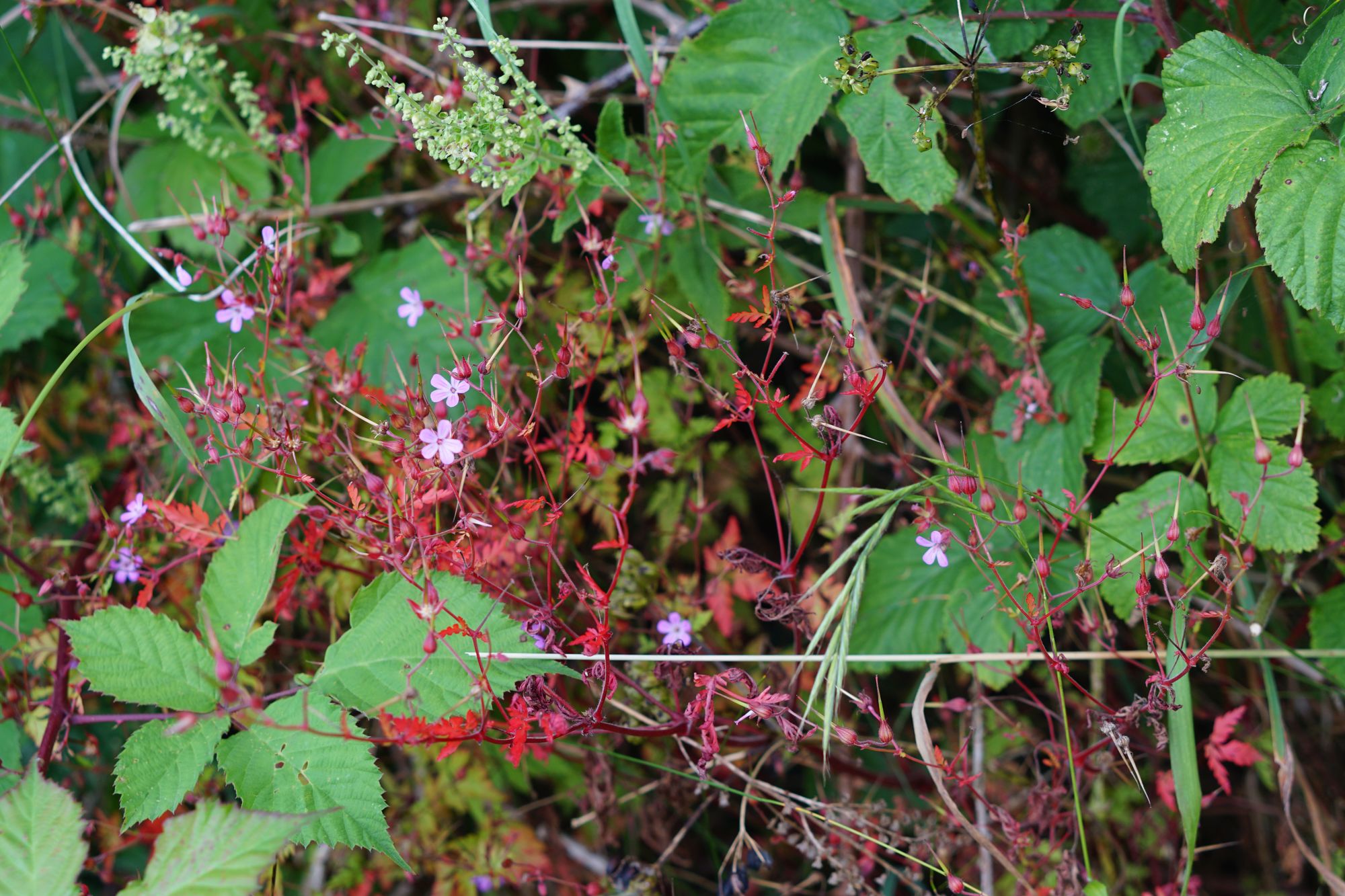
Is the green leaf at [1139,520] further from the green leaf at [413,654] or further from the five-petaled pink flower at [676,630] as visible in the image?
the green leaf at [413,654]

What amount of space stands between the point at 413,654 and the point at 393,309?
1006 mm

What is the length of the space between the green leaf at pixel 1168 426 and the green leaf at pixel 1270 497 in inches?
2.4

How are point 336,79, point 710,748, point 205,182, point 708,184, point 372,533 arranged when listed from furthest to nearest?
1. point 336,79
2. point 205,182
3. point 708,184
4. point 372,533
5. point 710,748

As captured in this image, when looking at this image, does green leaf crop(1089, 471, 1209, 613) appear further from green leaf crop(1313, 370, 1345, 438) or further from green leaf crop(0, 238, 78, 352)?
green leaf crop(0, 238, 78, 352)

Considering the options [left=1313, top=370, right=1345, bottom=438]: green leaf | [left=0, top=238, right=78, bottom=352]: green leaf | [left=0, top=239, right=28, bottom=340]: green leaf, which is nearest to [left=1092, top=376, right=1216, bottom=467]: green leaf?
[left=1313, top=370, right=1345, bottom=438]: green leaf

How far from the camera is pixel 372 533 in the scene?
1.70 metres

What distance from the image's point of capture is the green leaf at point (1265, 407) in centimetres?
179

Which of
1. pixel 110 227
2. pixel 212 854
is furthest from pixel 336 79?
pixel 212 854

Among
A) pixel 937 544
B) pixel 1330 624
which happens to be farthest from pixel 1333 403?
pixel 937 544

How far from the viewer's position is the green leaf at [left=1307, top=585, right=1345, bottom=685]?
1.84m

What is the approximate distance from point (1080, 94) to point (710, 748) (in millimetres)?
1489

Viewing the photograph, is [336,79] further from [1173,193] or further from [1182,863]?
[1182,863]

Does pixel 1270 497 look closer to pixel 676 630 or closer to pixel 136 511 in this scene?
pixel 676 630

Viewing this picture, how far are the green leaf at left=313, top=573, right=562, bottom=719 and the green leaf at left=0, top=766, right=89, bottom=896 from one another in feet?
1.28
